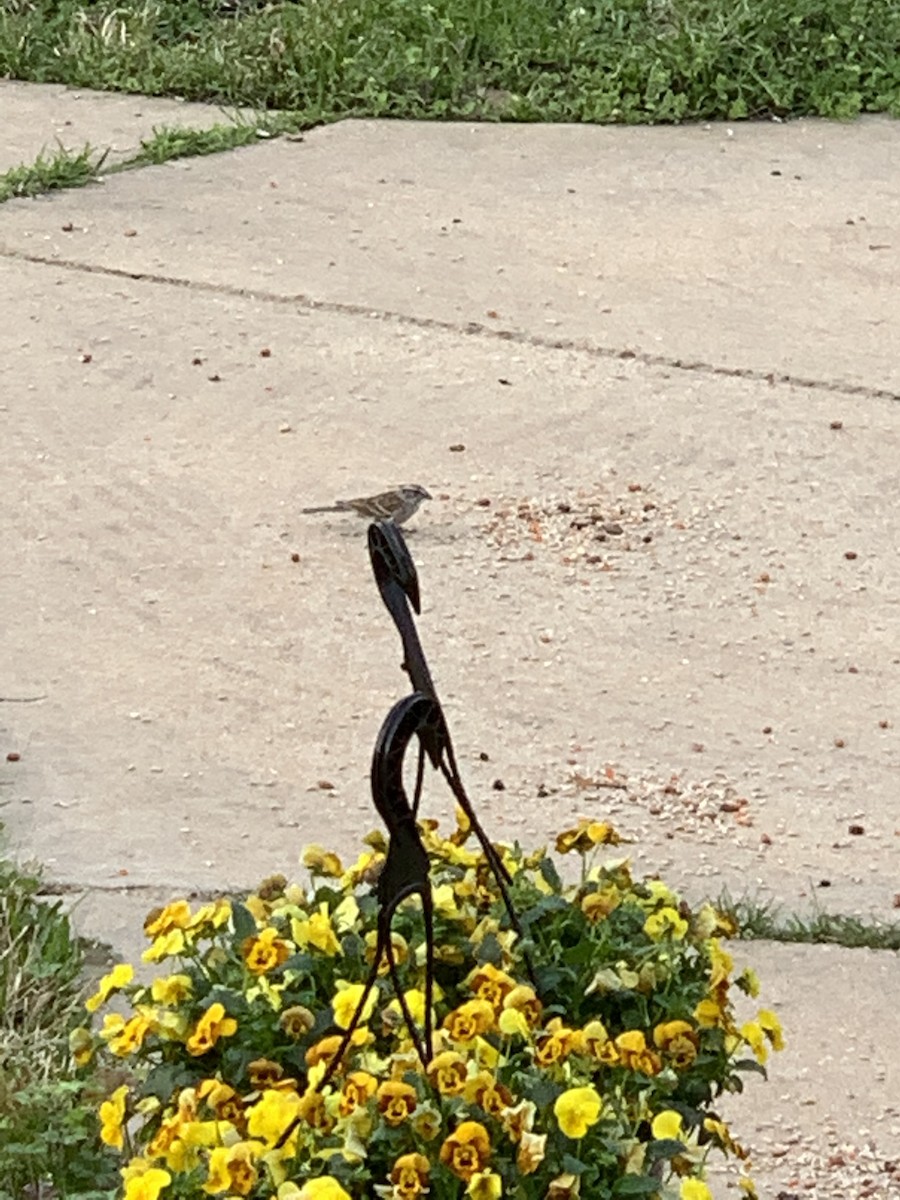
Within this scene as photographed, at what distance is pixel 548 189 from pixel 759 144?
0.91 metres

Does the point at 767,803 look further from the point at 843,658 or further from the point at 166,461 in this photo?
the point at 166,461

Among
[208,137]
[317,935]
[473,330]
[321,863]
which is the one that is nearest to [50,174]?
[208,137]

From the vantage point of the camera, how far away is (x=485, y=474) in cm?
556

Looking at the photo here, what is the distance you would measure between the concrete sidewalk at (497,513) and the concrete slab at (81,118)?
123 millimetres

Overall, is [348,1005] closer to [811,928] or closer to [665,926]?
[665,926]

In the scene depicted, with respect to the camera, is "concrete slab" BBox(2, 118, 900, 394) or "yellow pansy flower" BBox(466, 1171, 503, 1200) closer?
"yellow pansy flower" BBox(466, 1171, 503, 1200)

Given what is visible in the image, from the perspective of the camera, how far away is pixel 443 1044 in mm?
2441

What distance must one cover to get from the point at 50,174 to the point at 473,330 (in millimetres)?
1815

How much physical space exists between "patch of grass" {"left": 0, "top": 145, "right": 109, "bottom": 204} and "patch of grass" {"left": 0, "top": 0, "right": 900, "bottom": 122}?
3.13 feet

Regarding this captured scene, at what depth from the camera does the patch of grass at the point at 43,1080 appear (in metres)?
2.93

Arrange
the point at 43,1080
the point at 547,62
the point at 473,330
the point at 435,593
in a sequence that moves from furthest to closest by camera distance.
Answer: the point at 547,62 → the point at 473,330 → the point at 435,593 → the point at 43,1080

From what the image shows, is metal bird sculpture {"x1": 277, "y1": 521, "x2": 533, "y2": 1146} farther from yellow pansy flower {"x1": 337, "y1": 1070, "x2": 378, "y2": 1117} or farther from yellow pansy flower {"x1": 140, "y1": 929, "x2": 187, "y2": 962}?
yellow pansy flower {"x1": 140, "y1": 929, "x2": 187, "y2": 962}

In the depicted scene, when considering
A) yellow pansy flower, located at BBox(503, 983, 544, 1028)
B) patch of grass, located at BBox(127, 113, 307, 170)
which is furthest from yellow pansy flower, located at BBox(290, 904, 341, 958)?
patch of grass, located at BBox(127, 113, 307, 170)

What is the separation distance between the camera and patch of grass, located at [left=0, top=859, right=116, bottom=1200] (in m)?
2.93
